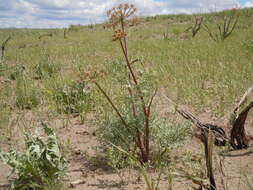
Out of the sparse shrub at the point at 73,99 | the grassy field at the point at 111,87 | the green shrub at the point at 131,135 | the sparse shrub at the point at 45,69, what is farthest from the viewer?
the sparse shrub at the point at 45,69

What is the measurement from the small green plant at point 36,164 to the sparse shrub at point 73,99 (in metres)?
1.56

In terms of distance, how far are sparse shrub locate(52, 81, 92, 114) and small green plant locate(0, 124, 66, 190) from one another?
1.56m

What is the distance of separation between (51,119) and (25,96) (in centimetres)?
71

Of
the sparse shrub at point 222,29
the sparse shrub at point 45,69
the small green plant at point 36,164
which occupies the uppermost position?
the sparse shrub at point 222,29

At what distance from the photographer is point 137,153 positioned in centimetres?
234

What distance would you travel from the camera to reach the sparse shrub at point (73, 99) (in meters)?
3.66

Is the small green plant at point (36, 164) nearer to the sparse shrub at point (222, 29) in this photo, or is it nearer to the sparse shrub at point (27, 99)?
the sparse shrub at point (27, 99)

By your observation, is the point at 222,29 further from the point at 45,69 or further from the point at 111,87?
the point at 111,87

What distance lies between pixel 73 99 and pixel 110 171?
1730 millimetres

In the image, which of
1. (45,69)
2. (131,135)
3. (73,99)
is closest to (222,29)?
(45,69)

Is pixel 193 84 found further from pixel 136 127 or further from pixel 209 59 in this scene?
pixel 136 127

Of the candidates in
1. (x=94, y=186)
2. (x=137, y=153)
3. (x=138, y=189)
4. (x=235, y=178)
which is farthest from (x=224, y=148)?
(x=94, y=186)

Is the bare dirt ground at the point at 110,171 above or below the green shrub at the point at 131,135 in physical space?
below

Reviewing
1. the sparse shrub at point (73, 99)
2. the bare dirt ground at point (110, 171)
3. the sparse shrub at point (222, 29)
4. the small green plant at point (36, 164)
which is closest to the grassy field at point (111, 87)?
the sparse shrub at point (73, 99)
